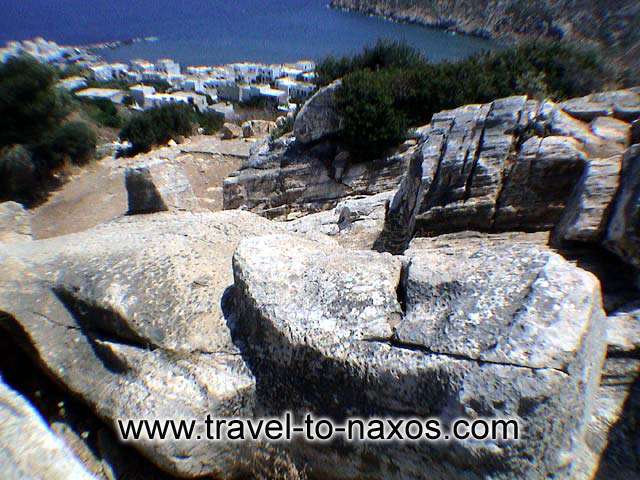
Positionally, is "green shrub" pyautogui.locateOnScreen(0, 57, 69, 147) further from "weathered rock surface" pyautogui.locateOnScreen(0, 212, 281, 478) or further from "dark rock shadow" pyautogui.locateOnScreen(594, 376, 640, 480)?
"dark rock shadow" pyautogui.locateOnScreen(594, 376, 640, 480)

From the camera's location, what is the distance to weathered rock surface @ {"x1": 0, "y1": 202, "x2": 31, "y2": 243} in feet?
18.5

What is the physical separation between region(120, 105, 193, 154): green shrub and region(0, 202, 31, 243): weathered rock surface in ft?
34.3

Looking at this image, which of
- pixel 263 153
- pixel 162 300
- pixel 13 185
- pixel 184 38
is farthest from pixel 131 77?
pixel 162 300

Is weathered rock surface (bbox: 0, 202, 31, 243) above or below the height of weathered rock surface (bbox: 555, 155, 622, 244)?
below

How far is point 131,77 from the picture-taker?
51.5m

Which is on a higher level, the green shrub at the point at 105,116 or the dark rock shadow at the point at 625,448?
the green shrub at the point at 105,116

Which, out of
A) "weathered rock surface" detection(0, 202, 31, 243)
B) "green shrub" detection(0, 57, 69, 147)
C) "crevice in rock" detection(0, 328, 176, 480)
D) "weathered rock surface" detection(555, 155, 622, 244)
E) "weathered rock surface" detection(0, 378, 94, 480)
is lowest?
"crevice in rock" detection(0, 328, 176, 480)

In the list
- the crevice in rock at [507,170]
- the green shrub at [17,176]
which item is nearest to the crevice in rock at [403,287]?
the crevice in rock at [507,170]

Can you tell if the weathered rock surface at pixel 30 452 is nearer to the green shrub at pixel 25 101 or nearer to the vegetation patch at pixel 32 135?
the vegetation patch at pixel 32 135

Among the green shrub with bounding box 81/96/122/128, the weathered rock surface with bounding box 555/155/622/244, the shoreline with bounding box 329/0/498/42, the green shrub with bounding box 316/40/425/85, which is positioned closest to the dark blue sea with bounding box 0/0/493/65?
the shoreline with bounding box 329/0/498/42

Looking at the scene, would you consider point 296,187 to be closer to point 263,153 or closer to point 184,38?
point 263,153

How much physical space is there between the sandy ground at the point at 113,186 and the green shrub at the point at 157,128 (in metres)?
0.99

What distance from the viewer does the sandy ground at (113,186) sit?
36.4ft

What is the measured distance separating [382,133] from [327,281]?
8118 millimetres
